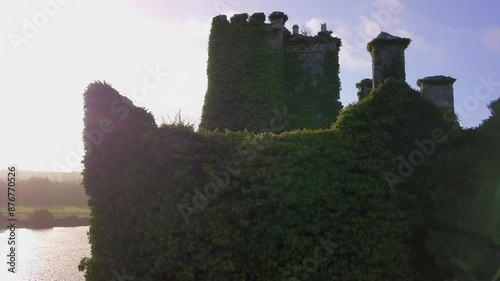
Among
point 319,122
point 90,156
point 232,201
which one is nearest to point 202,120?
point 319,122

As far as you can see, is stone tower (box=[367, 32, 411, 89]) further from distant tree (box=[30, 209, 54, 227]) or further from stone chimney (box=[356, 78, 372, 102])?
distant tree (box=[30, 209, 54, 227])

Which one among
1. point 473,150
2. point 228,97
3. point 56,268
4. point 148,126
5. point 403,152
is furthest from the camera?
point 56,268

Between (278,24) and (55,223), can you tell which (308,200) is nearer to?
(278,24)

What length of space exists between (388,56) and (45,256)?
23.5 meters

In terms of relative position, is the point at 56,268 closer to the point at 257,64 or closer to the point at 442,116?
the point at 257,64

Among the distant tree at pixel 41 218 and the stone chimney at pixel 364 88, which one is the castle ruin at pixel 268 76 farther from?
the distant tree at pixel 41 218

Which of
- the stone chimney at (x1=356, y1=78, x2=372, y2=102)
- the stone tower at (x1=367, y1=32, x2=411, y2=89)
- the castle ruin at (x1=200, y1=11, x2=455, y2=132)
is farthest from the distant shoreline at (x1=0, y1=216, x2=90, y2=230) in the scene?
the stone tower at (x1=367, y1=32, x2=411, y2=89)

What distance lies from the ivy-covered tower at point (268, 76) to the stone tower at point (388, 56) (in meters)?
6.87

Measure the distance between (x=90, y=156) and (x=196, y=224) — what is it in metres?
3.25

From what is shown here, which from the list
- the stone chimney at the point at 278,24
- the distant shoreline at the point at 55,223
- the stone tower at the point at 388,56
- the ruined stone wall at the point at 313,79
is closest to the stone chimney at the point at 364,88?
the ruined stone wall at the point at 313,79

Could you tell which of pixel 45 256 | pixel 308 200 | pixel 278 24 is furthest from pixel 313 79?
pixel 45 256

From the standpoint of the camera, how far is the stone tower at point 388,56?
1442 centimetres

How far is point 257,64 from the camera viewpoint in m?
21.4

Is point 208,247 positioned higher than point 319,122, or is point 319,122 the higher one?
point 319,122
